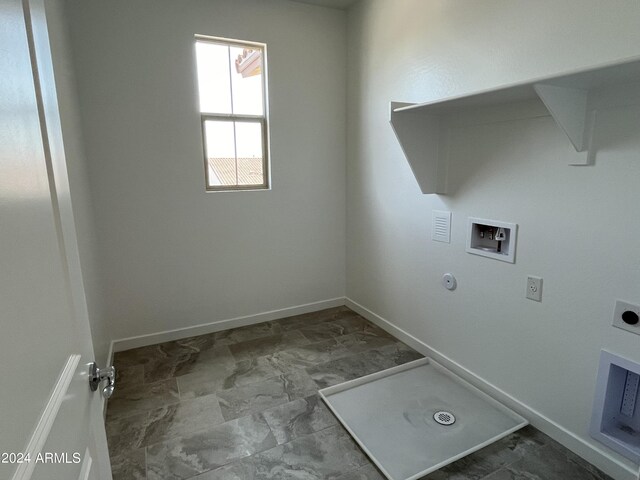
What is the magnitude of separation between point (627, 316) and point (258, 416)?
1907mm

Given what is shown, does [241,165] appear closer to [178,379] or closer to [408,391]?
[178,379]

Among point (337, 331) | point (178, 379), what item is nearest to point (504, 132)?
point (337, 331)

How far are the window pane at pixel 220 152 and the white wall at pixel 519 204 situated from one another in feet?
4.12

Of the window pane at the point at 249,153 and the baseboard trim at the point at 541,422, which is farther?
the window pane at the point at 249,153

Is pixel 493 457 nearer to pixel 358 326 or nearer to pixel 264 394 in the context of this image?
pixel 264 394

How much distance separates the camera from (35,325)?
0.60 metres

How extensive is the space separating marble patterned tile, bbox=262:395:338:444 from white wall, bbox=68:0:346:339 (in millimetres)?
1306

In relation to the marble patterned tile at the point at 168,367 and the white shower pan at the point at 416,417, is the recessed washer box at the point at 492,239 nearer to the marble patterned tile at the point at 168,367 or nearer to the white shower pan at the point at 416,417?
the white shower pan at the point at 416,417

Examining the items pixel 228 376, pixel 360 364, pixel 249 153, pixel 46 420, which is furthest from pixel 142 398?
pixel 249 153

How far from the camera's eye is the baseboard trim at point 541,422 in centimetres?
162

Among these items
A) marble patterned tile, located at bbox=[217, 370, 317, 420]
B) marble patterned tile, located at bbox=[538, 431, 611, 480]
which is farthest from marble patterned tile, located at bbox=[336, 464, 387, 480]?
marble patterned tile, located at bbox=[538, 431, 611, 480]

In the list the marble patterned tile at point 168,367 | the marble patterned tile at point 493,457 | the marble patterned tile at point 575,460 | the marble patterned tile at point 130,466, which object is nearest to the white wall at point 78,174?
the marble patterned tile at point 168,367

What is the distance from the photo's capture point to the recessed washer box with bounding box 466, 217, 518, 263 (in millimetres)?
2000

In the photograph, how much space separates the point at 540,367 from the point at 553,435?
342 mm
